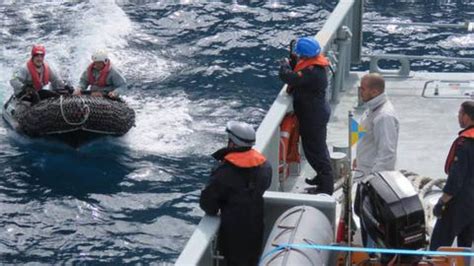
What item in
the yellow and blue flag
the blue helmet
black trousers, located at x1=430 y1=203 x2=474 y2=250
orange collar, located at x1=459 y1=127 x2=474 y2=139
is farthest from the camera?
the blue helmet

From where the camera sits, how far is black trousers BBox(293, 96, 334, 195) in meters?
9.33

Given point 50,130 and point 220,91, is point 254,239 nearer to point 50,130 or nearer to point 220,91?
point 50,130

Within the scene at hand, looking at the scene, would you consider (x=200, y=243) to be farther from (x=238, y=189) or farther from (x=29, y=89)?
(x=29, y=89)

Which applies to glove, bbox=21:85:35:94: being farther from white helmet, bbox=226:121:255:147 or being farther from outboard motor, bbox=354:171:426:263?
outboard motor, bbox=354:171:426:263

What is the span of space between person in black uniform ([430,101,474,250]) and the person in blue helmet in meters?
1.93

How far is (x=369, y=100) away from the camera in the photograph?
8.16 meters

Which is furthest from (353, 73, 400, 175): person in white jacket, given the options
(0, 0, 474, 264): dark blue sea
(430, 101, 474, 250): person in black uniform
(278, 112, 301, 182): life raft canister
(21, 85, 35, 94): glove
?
(21, 85, 35, 94): glove

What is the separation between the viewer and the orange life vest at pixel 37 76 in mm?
16484

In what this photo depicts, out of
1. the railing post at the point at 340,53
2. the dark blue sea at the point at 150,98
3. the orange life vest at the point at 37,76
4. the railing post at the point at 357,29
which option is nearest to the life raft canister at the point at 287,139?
the railing post at the point at 340,53

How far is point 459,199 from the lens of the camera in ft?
24.2

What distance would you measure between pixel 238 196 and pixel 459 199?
172cm

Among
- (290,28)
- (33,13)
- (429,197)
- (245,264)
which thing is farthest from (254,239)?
(33,13)

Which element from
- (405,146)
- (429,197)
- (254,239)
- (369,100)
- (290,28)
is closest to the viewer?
(254,239)

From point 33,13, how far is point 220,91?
23.7ft
